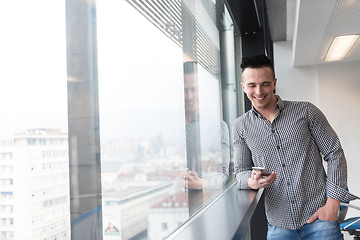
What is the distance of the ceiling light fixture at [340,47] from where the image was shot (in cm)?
530

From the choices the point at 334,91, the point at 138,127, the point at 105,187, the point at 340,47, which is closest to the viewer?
the point at 105,187

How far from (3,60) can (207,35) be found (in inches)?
83.5

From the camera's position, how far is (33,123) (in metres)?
0.75

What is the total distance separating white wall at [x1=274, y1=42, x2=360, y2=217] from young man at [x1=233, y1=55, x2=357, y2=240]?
5214 mm

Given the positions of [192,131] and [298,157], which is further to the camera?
[298,157]

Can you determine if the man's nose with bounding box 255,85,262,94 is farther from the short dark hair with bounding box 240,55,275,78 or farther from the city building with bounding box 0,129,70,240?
the city building with bounding box 0,129,70,240

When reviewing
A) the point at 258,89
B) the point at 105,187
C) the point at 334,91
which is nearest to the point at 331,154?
the point at 258,89

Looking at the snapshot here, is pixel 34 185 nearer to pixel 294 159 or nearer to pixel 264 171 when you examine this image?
pixel 264 171

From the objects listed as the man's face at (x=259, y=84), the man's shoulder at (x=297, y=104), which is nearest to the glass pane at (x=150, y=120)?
the man's face at (x=259, y=84)

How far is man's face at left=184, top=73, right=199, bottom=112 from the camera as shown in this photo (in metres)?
1.99

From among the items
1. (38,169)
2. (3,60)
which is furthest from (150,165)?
(3,60)

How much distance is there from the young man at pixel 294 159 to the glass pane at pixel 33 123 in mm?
1380

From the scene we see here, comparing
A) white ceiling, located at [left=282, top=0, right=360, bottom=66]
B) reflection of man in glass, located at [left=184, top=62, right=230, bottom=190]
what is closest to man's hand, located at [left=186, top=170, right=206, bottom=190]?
reflection of man in glass, located at [left=184, top=62, right=230, bottom=190]

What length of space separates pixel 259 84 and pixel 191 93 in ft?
1.24
